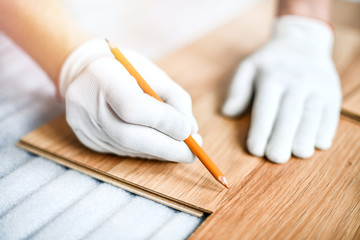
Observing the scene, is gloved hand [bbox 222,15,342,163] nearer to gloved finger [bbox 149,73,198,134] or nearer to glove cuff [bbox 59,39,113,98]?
gloved finger [bbox 149,73,198,134]

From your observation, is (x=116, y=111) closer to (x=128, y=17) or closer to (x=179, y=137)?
(x=179, y=137)

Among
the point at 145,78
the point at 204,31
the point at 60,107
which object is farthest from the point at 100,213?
the point at 204,31

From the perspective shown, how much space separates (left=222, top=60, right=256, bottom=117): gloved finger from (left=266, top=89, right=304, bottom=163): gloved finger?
9 cm

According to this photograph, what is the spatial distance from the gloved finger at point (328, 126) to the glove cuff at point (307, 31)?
290mm

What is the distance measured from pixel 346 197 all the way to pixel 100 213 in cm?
46

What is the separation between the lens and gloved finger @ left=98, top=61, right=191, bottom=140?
1.94 ft

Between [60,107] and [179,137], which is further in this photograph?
[60,107]

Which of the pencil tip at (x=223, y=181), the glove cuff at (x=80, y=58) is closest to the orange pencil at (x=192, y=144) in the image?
the pencil tip at (x=223, y=181)

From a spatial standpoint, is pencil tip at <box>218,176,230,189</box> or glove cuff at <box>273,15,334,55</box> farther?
glove cuff at <box>273,15,334,55</box>

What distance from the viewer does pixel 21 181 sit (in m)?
0.63

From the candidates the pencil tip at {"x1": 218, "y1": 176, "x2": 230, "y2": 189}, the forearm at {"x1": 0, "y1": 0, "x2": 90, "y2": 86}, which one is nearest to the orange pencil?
the pencil tip at {"x1": 218, "y1": 176, "x2": 230, "y2": 189}

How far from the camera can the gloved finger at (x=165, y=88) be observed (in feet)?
2.16

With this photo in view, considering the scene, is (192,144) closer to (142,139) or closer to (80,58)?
(142,139)

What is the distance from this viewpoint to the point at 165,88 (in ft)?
2.25
